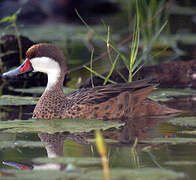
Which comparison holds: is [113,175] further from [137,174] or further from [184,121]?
[184,121]

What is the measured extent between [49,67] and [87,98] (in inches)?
33.8

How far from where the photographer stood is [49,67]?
27.2 feet

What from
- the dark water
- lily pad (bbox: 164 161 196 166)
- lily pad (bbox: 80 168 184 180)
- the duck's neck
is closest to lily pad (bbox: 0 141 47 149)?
the dark water

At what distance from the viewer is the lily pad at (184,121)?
738 centimetres

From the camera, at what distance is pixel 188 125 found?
743 centimetres

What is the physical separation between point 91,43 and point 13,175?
10.7 m

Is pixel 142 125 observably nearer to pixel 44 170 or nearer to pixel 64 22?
pixel 44 170

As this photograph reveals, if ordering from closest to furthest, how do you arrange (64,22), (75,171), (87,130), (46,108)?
(75,171) < (87,130) < (46,108) < (64,22)

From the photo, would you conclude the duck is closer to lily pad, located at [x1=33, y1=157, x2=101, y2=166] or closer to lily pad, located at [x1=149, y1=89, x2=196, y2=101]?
lily pad, located at [x1=149, y1=89, x2=196, y2=101]

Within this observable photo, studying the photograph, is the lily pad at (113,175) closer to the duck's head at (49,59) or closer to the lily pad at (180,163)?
the lily pad at (180,163)

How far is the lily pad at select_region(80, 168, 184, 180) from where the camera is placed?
5.09m

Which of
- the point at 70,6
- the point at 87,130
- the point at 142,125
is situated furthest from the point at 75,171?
the point at 70,6

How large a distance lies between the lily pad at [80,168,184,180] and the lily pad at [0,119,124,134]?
1693 mm

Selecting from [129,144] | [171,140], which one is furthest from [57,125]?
[171,140]
